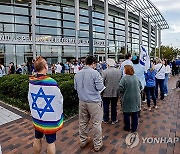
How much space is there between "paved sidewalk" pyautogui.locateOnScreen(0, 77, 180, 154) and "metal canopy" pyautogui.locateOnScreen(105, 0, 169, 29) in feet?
93.4

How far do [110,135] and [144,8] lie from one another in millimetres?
35366

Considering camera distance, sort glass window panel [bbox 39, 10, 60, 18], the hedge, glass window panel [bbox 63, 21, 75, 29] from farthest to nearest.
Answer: glass window panel [bbox 63, 21, 75, 29]
glass window panel [bbox 39, 10, 60, 18]
the hedge

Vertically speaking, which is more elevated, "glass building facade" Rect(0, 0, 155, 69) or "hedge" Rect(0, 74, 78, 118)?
"glass building facade" Rect(0, 0, 155, 69)

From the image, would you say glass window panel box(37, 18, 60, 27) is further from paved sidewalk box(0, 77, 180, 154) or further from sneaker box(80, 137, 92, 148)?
sneaker box(80, 137, 92, 148)

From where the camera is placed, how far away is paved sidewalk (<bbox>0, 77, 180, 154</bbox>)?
156 inches

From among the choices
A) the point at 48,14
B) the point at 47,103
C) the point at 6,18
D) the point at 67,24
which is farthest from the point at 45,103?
the point at 67,24

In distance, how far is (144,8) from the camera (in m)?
36.3

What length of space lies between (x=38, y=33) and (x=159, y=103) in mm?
24450

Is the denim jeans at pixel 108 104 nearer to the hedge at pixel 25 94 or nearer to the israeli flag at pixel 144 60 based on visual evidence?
the hedge at pixel 25 94

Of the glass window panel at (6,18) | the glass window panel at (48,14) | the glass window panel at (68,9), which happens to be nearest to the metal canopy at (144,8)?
the glass window panel at (68,9)

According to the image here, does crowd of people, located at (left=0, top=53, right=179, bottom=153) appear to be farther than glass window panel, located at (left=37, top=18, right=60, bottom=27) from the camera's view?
No

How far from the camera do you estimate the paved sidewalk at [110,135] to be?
13.0 ft

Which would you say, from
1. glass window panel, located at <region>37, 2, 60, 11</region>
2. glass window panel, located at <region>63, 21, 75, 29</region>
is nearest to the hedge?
glass window panel, located at <region>37, 2, 60, 11</region>

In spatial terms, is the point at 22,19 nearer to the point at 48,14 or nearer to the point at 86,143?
the point at 48,14
